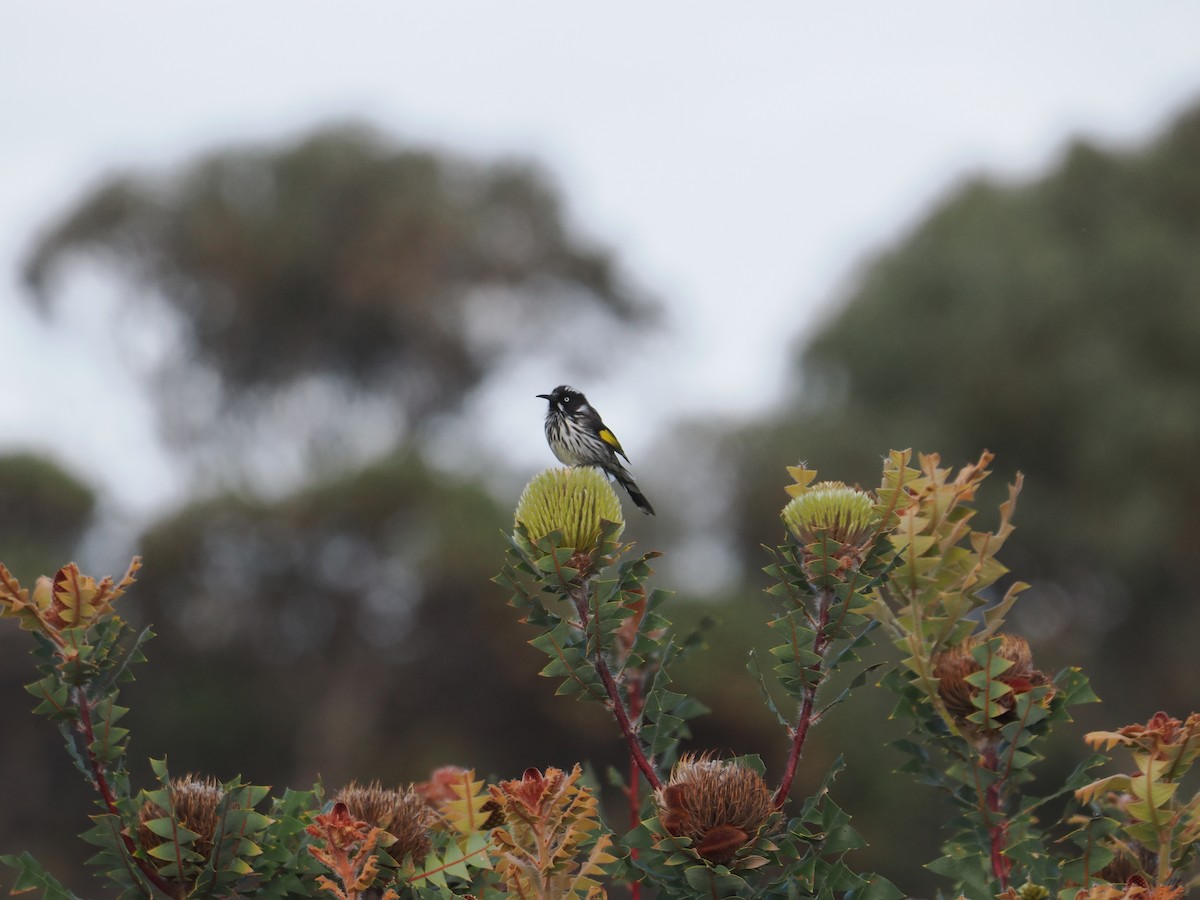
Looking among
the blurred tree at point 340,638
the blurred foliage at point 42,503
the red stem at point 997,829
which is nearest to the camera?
the red stem at point 997,829

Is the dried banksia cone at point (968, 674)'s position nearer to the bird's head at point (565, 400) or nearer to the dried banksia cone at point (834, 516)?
the dried banksia cone at point (834, 516)

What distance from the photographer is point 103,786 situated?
6.85ft

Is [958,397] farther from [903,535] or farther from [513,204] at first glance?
[903,535]

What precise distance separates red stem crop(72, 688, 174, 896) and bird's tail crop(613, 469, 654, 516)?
196 centimetres

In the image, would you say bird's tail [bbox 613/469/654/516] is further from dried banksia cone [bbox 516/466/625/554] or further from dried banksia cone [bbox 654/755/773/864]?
dried banksia cone [bbox 654/755/773/864]

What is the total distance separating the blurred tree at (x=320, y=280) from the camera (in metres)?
32.2

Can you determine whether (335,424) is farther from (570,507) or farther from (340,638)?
(570,507)

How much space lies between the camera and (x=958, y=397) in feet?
95.6

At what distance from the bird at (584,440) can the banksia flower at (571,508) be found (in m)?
2.35

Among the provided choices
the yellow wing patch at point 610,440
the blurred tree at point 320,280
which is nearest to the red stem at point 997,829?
the yellow wing patch at point 610,440

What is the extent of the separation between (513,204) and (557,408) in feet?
98.7

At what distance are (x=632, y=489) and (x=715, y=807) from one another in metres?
2.64

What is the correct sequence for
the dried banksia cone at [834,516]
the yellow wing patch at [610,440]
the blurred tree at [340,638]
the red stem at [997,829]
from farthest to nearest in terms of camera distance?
the blurred tree at [340,638] → the yellow wing patch at [610,440] → the red stem at [997,829] → the dried banksia cone at [834,516]

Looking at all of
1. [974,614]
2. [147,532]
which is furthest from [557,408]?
[147,532]
